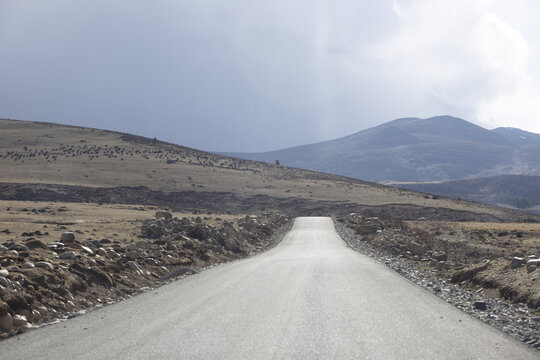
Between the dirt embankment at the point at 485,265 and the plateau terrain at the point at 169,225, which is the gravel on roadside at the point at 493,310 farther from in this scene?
the dirt embankment at the point at 485,265

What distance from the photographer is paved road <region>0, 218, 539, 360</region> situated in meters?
6.73

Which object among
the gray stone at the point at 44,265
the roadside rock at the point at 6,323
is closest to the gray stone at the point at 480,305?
the roadside rock at the point at 6,323

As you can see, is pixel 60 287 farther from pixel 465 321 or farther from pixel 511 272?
pixel 511 272

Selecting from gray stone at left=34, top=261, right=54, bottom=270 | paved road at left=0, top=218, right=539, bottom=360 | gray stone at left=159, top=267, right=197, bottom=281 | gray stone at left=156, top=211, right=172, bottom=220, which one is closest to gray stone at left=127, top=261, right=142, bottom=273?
Answer: gray stone at left=159, top=267, right=197, bottom=281

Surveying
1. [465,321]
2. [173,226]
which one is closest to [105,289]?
[465,321]

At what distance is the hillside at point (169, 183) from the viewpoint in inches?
2707

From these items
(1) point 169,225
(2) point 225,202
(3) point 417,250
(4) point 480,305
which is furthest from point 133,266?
(2) point 225,202

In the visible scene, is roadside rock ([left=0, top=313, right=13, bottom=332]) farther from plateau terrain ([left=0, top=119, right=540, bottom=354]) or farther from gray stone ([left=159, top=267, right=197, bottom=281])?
gray stone ([left=159, top=267, right=197, bottom=281])

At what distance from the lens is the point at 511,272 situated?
1360 cm

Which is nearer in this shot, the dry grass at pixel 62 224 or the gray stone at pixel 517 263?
the gray stone at pixel 517 263

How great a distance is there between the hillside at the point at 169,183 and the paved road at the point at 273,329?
2086 inches

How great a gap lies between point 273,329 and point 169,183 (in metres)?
73.7

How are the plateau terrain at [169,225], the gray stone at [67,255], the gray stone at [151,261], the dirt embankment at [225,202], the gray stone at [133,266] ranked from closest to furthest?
1. the plateau terrain at [169,225]
2. the gray stone at [67,255]
3. the gray stone at [133,266]
4. the gray stone at [151,261]
5. the dirt embankment at [225,202]

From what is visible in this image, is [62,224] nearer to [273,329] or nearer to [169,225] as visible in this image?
[169,225]
